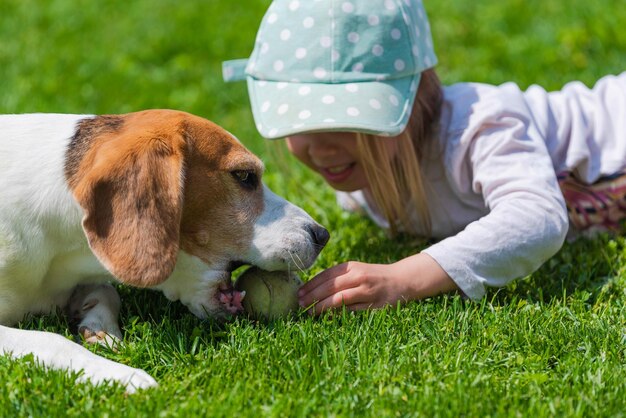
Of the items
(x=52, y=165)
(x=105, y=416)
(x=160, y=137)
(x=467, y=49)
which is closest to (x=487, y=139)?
(x=160, y=137)

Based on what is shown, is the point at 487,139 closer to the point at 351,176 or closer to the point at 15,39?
the point at 351,176

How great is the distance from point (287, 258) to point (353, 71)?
113 centimetres

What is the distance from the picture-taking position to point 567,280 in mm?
4410

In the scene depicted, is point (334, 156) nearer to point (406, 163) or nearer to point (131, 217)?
point (406, 163)

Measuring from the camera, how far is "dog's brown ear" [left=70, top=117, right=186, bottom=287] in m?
3.30

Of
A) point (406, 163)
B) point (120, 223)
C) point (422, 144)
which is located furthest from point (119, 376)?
point (422, 144)

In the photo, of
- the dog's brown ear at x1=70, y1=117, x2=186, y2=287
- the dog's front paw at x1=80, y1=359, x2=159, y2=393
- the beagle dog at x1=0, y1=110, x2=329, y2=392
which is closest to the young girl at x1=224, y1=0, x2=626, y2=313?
the beagle dog at x1=0, y1=110, x2=329, y2=392

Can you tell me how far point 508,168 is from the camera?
4.36m

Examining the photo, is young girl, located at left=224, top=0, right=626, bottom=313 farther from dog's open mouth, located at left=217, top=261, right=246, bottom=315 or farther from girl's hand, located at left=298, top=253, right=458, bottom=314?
dog's open mouth, located at left=217, top=261, right=246, bottom=315

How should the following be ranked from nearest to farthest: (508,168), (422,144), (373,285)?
(373,285), (508,168), (422,144)

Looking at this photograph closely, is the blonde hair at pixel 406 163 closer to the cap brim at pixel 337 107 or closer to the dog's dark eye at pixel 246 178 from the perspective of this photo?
the cap brim at pixel 337 107

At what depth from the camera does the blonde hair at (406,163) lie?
463 cm

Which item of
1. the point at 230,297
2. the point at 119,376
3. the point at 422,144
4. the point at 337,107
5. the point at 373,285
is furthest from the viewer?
the point at 422,144

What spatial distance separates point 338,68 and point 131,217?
58.7 inches
